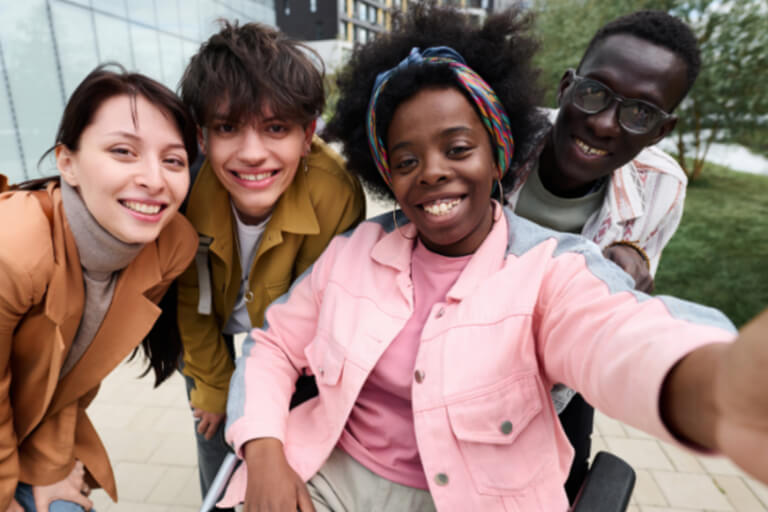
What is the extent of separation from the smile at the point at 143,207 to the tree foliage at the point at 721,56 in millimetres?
4187

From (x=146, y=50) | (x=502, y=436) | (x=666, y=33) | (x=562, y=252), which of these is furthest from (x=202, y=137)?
(x=146, y=50)

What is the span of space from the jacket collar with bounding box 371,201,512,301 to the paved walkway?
6.70 ft

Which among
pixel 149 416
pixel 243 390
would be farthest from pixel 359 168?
pixel 149 416

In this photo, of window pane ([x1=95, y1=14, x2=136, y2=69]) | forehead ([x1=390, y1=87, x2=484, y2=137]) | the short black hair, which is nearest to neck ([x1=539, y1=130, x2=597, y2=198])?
forehead ([x1=390, y1=87, x2=484, y2=137])

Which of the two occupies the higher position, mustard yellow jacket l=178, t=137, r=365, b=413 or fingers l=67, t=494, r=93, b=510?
mustard yellow jacket l=178, t=137, r=365, b=413

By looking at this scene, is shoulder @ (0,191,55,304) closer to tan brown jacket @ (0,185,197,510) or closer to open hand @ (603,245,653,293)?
tan brown jacket @ (0,185,197,510)

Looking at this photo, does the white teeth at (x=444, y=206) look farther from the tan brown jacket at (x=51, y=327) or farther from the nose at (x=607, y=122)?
the tan brown jacket at (x=51, y=327)

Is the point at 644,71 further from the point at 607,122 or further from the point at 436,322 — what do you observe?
the point at 436,322

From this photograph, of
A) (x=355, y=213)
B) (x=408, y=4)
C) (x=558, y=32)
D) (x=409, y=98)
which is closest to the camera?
(x=409, y=98)

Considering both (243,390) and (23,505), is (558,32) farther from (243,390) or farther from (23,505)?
(23,505)

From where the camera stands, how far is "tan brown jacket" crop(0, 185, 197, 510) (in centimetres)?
130

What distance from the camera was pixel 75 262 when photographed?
140 cm

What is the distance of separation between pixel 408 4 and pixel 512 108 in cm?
56

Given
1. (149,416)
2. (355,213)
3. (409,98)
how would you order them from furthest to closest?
(149,416)
(355,213)
(409,98)
